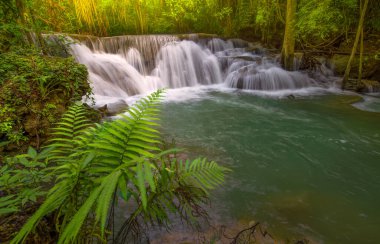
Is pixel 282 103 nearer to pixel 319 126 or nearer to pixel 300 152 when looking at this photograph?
pixel 319 126

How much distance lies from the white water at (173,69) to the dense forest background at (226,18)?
1.73 m

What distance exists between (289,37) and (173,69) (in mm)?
5890

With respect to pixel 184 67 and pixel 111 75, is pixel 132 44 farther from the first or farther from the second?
pixel 111 75

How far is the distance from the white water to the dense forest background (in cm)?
173

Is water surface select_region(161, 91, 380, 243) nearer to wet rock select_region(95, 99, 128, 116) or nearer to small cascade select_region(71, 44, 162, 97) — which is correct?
wet rock select_region(95, 99, 128, 116)

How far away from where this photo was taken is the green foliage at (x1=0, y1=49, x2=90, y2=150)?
13.2 ft

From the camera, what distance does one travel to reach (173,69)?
40.2 ft

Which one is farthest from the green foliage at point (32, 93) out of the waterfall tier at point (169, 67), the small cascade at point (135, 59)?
the small cascade at point (135, 59)

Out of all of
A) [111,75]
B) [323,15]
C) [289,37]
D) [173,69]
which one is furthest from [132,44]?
[323,15]

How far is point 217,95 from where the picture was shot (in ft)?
32.8

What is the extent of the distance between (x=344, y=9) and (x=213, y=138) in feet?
29.5

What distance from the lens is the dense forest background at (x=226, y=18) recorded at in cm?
976

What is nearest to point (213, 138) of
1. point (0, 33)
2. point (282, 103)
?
point (282, 103)

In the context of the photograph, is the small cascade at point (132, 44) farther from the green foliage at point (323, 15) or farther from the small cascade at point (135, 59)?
the green foliage at point (323, 15)
